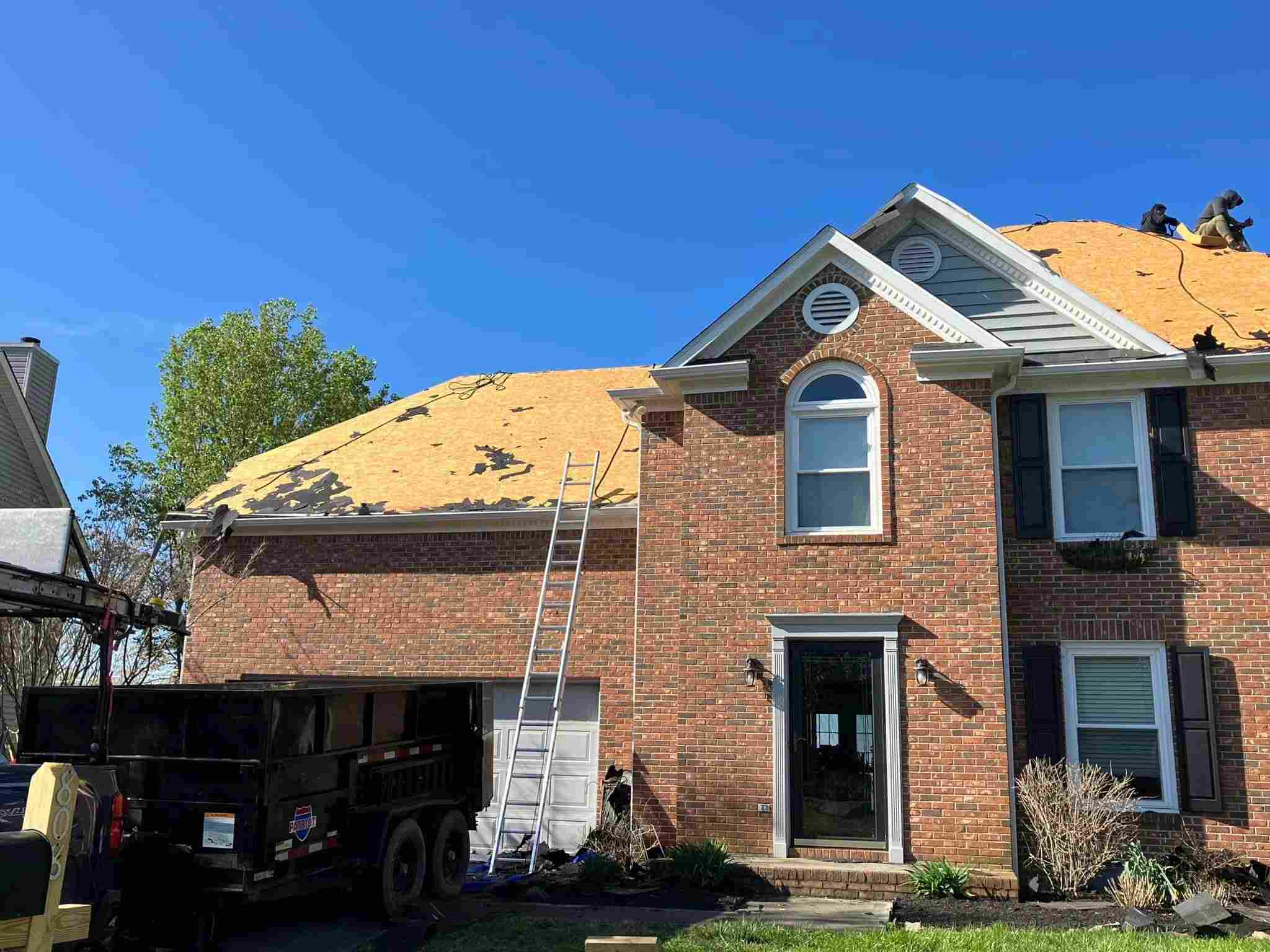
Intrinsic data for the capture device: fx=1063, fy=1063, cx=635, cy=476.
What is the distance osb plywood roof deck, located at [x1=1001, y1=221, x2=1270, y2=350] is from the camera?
12.7m

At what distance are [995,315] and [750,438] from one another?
3.44 metres

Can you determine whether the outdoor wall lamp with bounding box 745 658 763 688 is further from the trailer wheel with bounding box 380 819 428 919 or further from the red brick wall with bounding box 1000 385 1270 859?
the trailer wheel with bounding box 380 819 428 919

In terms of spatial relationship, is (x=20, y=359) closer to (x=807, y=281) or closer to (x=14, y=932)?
(x=807, y=281)

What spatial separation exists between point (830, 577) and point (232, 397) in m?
27.0

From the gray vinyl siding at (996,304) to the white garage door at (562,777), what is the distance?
652cm

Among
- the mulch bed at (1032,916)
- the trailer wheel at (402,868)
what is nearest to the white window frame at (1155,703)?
the mulch bed at (1032,916)

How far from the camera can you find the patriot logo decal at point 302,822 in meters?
7.41

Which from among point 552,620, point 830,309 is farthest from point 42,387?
point 830,309

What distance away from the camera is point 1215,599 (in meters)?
11.2

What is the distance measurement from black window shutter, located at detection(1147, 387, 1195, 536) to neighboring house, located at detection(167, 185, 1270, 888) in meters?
0.03

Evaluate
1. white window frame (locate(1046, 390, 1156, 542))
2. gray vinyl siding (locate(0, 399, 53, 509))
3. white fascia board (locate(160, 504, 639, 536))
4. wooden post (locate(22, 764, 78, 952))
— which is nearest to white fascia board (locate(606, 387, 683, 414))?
white fascia board (locate(160, 504, 639, 536))

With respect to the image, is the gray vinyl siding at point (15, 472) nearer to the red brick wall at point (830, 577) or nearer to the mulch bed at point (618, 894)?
the red brick wall at point (830, 577)

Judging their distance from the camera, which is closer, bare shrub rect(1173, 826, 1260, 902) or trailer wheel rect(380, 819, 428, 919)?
trailer wheel rect(380, 819, 428, 919)

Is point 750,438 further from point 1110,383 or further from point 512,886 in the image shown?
point 512,886
